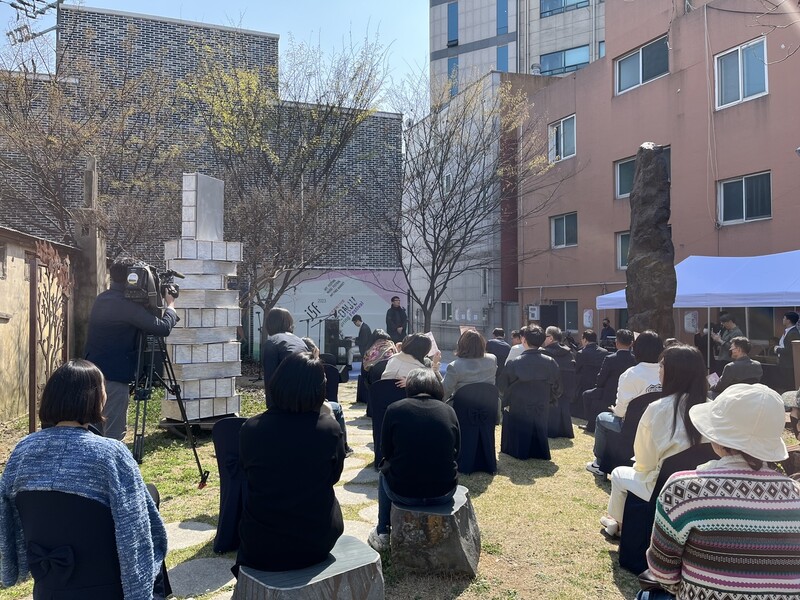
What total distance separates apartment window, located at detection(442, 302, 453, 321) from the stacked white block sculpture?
20190mm

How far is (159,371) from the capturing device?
6293 millimetres

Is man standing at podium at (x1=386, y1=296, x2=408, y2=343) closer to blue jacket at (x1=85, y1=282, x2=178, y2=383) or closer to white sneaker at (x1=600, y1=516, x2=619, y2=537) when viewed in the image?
blue jacket at (x1=85, y1=282, x2=178, y2=383)

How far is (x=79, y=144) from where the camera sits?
13422 mm

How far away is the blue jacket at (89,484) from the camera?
236 centimetres

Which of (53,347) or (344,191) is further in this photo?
(344,191)

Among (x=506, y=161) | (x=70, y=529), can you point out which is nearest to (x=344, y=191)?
(x=506, y=161)

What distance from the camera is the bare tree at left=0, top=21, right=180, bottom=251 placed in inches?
518

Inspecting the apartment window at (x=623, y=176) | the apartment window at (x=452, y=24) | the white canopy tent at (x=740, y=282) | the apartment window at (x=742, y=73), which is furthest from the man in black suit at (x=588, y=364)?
the apartment window at (x=452, y=24)

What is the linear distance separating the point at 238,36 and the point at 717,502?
20572mm

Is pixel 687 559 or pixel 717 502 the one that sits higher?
pixel 717 502

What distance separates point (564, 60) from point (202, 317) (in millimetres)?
29900

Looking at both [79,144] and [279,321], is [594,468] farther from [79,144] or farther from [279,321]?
[79,144]

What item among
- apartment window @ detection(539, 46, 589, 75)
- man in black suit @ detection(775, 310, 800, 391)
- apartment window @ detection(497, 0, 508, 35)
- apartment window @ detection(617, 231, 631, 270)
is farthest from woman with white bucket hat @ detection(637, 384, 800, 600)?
apartment window @ detection(497, 0, 508, 35)

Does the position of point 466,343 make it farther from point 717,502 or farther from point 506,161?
point 506,161
